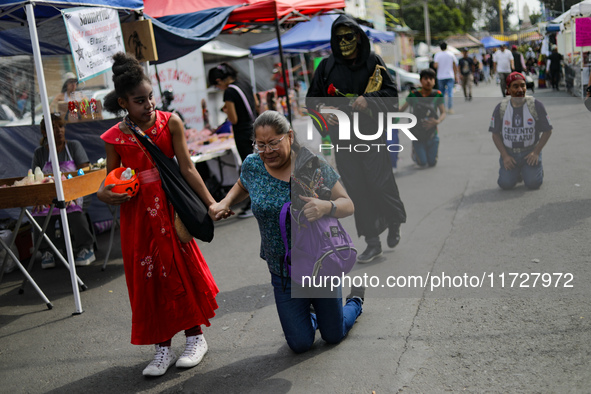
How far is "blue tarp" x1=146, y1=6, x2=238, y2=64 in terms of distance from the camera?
7324mm

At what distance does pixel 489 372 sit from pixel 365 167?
224 centimetres

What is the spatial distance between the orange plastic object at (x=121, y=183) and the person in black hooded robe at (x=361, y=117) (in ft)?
4.84

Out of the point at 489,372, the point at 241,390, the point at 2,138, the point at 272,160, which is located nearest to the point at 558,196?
the point at 489,372

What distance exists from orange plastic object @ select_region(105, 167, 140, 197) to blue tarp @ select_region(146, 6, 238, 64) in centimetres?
390

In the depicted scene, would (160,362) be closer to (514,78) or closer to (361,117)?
(361,117)

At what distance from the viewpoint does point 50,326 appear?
5.09 m

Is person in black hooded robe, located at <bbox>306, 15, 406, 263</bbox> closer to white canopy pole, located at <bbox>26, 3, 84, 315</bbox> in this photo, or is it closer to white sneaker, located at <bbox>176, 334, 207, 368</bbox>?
white sneaker, located at <bbox>176, 334, 207, 368</bbox>

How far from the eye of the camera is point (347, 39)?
502 cm

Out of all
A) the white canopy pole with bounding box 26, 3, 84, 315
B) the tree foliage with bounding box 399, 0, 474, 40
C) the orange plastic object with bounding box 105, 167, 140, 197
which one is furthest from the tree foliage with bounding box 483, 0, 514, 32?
the orange plastic object with bounding box 105, 167, 140, 197

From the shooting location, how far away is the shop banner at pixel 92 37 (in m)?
5.25

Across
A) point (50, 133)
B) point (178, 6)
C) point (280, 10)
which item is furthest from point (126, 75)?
point (178, 6)

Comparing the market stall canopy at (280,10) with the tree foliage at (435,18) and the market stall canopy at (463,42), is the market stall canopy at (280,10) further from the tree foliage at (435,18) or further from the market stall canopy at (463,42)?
the tree foliage at (435,18)

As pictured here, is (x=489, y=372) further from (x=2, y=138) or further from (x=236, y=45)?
(x=236, y=45)

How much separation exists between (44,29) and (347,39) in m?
3.70
